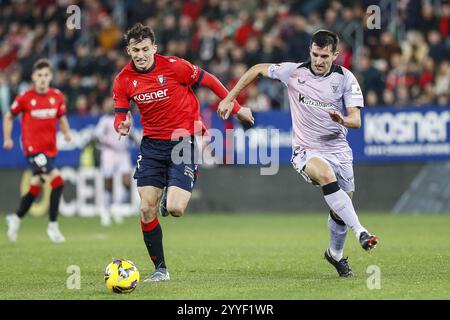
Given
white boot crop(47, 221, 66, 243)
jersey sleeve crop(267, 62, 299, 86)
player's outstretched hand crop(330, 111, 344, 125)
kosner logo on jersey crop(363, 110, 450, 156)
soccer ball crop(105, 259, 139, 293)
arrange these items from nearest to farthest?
soccer ball crop(105, 259, 139, 293), player's outstretched hand crop(330, 111, 344, 125), jersey sleeve crop(267, 62, 299, 86), white boot crop(47, 221, 66, 243), kosner logo on jersey crop(363, 110, 450, 156)

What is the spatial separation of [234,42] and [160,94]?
14.6m

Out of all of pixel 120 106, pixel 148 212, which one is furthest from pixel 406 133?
pixel 148 212

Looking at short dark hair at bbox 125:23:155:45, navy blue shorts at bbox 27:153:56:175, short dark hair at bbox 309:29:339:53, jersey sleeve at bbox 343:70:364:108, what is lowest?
navy blue shorts at bbox 27:153:56:175

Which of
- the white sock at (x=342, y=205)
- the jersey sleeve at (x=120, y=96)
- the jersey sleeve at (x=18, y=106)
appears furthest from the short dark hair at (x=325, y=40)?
the jersey sleeve at (x=18, y=106)

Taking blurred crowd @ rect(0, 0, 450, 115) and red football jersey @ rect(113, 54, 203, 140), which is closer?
red football jersey @ rect(113, 54, 203, 140)

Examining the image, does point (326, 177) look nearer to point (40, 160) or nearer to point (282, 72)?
point (282, 72)

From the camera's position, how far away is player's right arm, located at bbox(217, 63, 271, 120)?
401 inches

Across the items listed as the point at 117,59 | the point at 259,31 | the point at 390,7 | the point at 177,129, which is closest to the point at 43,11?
the point at 117,59

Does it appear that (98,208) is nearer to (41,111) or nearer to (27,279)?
(41,111)

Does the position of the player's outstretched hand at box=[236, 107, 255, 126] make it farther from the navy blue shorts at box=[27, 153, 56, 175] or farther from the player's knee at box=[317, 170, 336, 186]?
the navy blue shorts at box=[27, 153, 56, 175]

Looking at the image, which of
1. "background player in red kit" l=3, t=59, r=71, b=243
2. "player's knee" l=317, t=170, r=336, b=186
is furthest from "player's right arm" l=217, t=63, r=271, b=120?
"background player in red kit" l=3, t=59, r=71, b=243

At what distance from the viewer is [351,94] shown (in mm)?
10148

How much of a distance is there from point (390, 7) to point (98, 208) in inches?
342

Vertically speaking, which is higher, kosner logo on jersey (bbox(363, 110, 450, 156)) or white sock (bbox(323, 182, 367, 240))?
kosner logo on jersey (bbox(363, 110, 450, 156))
